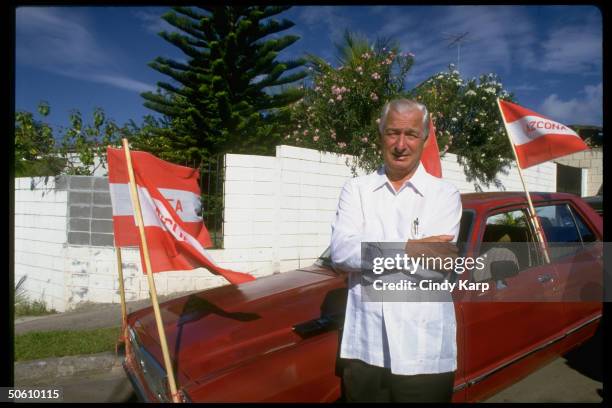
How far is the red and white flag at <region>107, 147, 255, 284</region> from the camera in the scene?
237 cm

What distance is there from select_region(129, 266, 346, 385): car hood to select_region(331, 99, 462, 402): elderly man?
442mm

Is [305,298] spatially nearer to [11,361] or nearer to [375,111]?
[11,361]

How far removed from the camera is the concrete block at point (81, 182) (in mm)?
5828

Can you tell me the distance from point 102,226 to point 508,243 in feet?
16.5

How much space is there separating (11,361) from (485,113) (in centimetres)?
932

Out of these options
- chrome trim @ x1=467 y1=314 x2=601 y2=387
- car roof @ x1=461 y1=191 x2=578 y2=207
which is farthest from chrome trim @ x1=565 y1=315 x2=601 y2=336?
car roof @ x1=461 y1=191 x2=578 y2=207

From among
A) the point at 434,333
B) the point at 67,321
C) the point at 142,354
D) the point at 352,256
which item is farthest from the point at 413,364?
the point at 67,321

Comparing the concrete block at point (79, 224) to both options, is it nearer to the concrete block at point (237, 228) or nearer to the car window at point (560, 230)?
the concrete block at point (237, 228)

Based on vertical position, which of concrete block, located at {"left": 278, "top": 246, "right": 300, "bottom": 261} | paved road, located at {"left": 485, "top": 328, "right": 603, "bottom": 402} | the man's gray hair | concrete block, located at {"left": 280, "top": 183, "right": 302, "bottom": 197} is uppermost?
the man's gray hair

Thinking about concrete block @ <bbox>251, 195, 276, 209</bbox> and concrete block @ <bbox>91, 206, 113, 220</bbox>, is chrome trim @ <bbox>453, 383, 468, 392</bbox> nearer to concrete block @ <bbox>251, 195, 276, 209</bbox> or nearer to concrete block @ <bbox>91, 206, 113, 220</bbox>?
concrete block @ <bbox>251, 195, 276, 209</bbox>

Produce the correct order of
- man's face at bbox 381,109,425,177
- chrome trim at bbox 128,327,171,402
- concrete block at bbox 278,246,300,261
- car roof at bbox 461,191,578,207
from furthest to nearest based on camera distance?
concrete block at bbox 278,246,300,261, car roof at bbox 461,191,578,207, chrome trim at bbox 128,327,171,402, man's face at bbox 381,109,425,177

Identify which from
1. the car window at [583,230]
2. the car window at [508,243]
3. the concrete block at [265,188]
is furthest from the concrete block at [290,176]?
the car window at [583,230]

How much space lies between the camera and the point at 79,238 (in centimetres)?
582

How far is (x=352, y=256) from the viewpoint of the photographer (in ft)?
5.86
